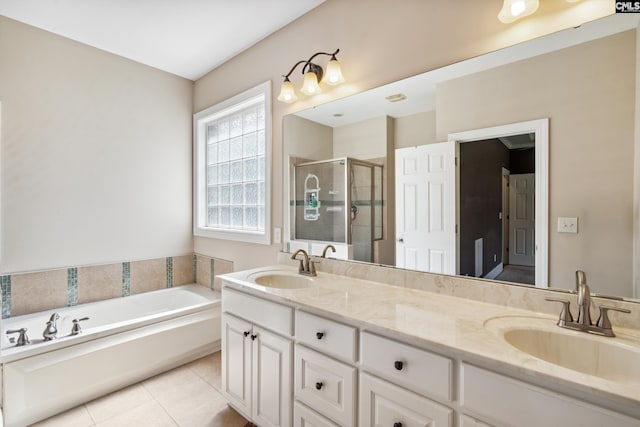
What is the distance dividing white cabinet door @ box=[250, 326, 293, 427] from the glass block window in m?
1.02

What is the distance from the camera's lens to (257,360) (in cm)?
160

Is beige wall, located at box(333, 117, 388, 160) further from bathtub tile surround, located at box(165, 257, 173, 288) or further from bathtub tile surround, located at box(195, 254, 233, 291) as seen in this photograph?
bathtub tile surround, located at box(165, 257, 173, 288)

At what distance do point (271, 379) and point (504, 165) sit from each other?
1520 millimetres

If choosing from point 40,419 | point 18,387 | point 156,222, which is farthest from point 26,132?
point 40,419

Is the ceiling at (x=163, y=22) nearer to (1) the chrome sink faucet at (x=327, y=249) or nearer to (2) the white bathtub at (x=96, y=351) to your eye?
(1) the chrome sink faucet at (x=327, y=249)

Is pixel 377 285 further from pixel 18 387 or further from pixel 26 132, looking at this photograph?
pixel 26 132

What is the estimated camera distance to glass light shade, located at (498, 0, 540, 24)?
122 centimetres

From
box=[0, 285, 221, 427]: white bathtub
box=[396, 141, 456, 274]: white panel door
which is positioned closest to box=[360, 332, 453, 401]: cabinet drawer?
box=[396, 141, 456, 274]: white panel door

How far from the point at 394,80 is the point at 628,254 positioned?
4.22ft

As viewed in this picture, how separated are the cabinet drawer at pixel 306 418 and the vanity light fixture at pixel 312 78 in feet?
5.89

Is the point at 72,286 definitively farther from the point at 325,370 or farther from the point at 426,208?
the point at 426,208

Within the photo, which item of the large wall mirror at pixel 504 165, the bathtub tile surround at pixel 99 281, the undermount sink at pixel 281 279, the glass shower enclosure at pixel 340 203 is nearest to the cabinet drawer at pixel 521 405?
the large wall mirror at pixel 504 165

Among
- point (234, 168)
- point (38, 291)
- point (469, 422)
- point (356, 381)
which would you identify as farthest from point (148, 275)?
point (469, 422)

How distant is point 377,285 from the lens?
5.48 feet
